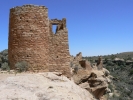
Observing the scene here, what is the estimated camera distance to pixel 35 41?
38.8 feet

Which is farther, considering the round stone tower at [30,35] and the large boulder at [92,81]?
the large boulder at [92,81]

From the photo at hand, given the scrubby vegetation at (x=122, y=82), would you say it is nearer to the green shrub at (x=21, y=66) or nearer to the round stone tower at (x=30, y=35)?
the round stone tower at (x=30, y=35)

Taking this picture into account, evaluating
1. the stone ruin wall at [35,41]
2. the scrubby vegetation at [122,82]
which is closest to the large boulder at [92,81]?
the stone ruin wall at [35,41]

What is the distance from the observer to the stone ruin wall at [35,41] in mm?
11789

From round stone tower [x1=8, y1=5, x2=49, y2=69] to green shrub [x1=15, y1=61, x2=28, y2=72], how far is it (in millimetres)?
210

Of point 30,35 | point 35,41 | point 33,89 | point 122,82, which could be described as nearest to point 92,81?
point 35,41

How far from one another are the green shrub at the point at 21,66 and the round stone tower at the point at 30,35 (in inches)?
8.3

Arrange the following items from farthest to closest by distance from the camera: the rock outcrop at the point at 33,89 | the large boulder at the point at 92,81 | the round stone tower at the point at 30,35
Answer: the large boulder at the point at 92,81, the round stone tower at the point at 30,35, the rock outcrop at the point at 33,89

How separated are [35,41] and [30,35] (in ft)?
1.25

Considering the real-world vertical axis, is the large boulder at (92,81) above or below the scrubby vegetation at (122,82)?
above

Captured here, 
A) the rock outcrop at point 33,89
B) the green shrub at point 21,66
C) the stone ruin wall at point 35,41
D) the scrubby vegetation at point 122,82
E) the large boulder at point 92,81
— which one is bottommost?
the scrubby vegetation at point 122,82

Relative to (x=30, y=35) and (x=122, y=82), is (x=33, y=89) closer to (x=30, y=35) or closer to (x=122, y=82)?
(x=30, y=35)

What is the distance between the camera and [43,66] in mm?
12000

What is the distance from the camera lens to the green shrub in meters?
11.4
